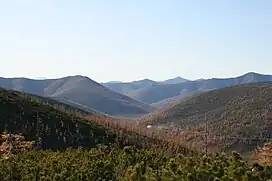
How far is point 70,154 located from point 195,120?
85102 mm

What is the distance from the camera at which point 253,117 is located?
83.1 meters

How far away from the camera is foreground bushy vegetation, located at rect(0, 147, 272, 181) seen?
12906 millimetres

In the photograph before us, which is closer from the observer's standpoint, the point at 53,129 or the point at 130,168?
the point at 130,168

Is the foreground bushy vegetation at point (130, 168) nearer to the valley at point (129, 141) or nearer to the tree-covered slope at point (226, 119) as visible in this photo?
the valley at point (129, 141)

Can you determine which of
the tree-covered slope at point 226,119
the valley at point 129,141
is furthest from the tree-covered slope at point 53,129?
the tree-covered slope at point 226,119

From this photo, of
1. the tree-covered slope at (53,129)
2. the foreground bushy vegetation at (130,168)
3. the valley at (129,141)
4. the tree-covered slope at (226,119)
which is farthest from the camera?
the tree-covered slope at (226,119)

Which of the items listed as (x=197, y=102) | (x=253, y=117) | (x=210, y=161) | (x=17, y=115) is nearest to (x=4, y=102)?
(x=17, y=115)

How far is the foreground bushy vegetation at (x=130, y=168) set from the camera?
12906 millimetres

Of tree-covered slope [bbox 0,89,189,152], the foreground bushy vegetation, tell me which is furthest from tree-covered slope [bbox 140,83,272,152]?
the foreground bushy vegetation

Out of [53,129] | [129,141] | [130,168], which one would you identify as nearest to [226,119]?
[129,141]

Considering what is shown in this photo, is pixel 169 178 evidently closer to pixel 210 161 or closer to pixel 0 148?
pixel 210 161

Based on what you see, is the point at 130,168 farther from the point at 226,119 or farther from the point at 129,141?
the point at 226,119

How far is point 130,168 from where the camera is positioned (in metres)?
14.5

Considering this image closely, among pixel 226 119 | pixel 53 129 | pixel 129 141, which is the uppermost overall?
pixel 53 129
